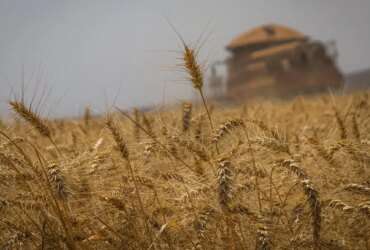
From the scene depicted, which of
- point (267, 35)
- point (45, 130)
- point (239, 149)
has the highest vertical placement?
point (267, 35)

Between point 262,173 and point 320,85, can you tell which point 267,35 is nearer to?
point 320,85

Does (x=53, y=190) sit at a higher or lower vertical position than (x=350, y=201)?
higher

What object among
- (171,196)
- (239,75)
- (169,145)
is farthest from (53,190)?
→ (239,75)

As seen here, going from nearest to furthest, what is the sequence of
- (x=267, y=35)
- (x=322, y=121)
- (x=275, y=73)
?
(x=322, y=121) → (x=275, y=73) → (x=267, y=35)

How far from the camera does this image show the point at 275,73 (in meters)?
26.2

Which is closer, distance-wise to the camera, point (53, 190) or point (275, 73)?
point (53, 190)

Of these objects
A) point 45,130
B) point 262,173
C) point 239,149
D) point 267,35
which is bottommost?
point 262,173

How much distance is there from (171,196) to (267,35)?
32181 millimetres

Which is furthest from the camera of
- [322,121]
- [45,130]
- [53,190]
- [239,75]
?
[239,75]

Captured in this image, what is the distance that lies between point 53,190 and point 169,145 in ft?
2.00

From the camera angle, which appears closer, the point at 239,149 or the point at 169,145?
the point at 239,149

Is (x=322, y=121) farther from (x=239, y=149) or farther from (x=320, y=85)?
(x=320, y=85)

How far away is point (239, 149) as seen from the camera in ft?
5.34

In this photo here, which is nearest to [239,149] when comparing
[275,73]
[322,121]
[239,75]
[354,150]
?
[354,150]
